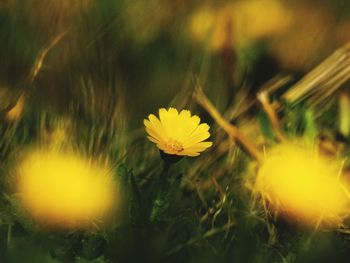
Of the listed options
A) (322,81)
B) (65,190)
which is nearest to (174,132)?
(65,190)

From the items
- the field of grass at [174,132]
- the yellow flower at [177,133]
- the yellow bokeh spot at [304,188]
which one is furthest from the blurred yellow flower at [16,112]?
the yellow bokeh spot at [304,188]

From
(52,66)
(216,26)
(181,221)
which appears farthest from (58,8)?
(181,221)

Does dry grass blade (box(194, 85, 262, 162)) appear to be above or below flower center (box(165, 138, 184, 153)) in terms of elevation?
above

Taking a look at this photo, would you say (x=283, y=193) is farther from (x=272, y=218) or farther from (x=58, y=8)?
(x=58, y=8)

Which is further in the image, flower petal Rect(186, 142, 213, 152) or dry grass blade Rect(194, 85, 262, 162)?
dry grass blade Rect(194, 85, 262, 162)

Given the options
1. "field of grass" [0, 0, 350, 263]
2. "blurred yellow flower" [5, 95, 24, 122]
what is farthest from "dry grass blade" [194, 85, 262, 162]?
"blurred yellow flower" [5, 95, 24, 122]

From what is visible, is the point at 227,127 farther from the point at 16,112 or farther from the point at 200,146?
the point at 16,112

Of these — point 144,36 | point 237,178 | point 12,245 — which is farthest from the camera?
point 144,36

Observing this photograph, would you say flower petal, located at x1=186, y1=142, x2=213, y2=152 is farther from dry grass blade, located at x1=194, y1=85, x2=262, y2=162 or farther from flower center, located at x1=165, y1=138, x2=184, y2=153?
dry grass blade, located at x1=194, y1=85, x2=262, y2=162
